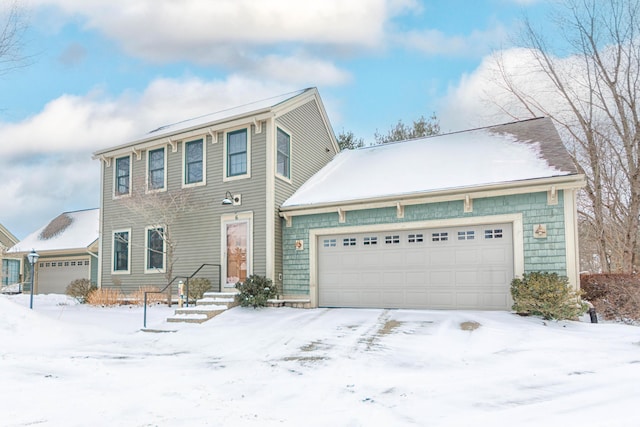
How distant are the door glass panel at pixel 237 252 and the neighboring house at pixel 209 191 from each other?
0.03 meters

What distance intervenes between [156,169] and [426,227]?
939 cm

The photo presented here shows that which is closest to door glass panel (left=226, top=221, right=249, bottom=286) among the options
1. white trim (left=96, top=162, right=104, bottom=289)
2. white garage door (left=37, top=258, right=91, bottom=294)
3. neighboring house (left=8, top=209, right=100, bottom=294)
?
white trim (left=96, top=162, right=104, bottom=289)

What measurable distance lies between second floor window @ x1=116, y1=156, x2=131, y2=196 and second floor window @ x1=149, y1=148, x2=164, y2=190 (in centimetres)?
111

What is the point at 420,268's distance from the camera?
1171 centimetres

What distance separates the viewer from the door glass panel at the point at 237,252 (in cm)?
1346

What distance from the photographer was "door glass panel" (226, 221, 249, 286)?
530 inches

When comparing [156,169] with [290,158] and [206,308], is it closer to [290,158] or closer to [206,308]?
[290,158]

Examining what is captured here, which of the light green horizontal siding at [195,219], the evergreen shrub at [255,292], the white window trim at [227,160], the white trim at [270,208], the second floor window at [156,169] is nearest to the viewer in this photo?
the evergreen shrub at [255,292]

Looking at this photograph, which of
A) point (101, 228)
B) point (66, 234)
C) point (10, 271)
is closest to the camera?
point (101, 228)

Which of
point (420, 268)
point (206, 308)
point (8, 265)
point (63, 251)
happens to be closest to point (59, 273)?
point (63, 251)

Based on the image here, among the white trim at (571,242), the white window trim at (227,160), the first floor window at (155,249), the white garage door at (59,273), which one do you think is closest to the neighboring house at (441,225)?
the white trim at (571,242)

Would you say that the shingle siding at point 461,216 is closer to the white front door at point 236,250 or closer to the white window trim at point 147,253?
A: the white front door at point 236,250

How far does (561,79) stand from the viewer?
19.2m

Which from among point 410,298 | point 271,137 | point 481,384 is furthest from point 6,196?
point 481,384
